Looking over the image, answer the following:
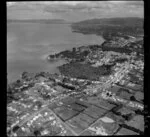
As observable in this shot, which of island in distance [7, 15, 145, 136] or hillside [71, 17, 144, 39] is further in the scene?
hillside [71, 17, 144, 39]

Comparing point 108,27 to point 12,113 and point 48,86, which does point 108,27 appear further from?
point 12,113

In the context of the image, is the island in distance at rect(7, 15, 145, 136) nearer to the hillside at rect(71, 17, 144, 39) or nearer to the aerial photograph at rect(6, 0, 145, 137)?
the aerial photograph at rect(6, 0, 145, 137)

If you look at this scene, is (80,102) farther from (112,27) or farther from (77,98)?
(112,27)

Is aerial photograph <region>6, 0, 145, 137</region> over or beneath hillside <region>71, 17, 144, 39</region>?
beneath

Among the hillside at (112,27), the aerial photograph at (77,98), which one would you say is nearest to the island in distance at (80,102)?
the aerial photograph at (77,98)

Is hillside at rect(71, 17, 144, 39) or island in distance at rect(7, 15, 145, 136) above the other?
hillside at rect(71, 17, 144, 39)

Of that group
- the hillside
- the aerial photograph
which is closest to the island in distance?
the aerial photograph

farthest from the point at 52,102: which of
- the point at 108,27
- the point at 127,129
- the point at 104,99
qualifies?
the point at 108,27

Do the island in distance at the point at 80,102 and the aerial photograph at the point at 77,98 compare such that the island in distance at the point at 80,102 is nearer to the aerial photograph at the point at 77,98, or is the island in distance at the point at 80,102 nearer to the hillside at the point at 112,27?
the aerial photograph at the point at 77,98
